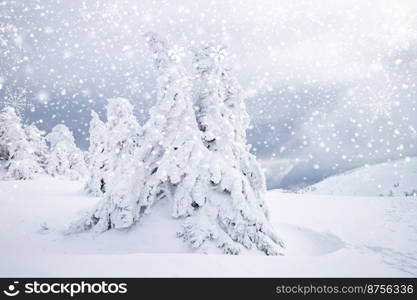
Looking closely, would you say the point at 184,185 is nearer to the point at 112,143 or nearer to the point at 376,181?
the point at 112,143

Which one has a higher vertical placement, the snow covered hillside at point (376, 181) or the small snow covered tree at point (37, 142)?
the small snow covered tree at point (37, 142)

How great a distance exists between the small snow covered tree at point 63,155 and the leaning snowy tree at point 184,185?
119 feet

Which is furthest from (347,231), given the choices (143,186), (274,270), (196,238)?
(274,270)

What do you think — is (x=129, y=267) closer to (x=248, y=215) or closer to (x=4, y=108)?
(x=248, y=215)

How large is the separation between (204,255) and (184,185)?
6.28 metres

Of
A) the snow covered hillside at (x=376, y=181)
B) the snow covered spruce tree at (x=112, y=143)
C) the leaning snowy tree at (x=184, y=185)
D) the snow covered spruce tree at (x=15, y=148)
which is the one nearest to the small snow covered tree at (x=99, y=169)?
the snow covered spruce tree at (x=112, y=143)

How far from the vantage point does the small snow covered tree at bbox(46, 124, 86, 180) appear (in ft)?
154

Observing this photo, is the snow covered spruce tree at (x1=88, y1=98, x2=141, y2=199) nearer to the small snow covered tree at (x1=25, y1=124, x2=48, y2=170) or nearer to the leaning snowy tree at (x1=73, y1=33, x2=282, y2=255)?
the leaning snowy tree at (x1=73, y1=33, x2=282, y2=255)

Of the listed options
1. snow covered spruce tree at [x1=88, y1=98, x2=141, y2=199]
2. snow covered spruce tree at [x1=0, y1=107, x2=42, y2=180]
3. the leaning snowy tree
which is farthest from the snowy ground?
snow covered spruce tree at [x1=0, y1=107, x2=42, y2=180]

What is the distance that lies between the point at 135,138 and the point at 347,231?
43.6ft

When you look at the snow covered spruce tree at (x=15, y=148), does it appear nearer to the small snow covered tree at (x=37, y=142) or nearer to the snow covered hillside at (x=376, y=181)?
the small snow covered tree at (x=37, y=142)

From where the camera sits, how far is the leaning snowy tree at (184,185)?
13367mm

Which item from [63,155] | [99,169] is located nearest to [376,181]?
[99,169]

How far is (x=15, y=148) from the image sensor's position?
135 ft
